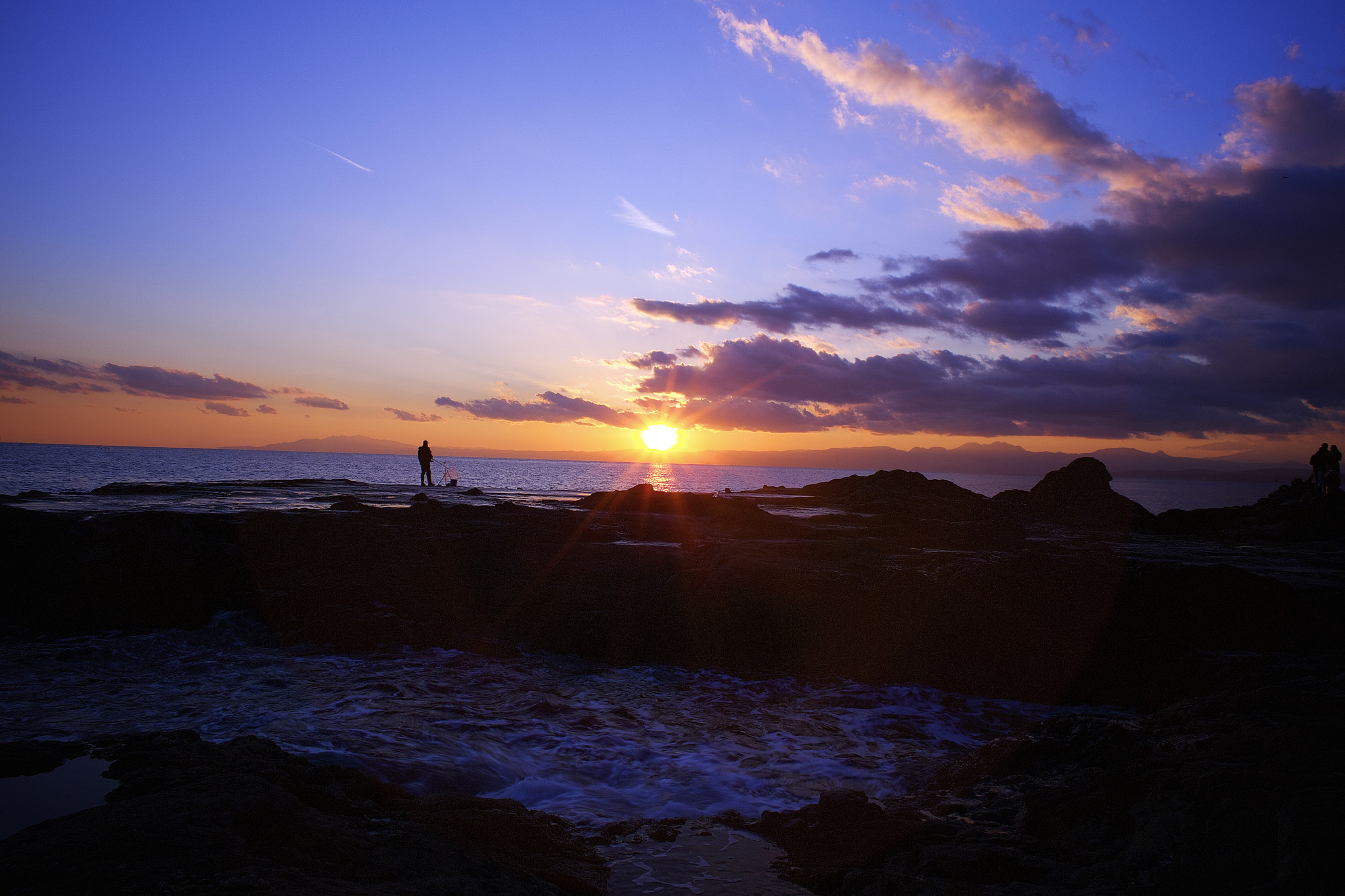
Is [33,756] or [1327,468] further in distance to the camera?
[1327,468]

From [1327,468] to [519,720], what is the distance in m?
30.5

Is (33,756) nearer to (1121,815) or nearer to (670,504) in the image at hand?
(1121,815)

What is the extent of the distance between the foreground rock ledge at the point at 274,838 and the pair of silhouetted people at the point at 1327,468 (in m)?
30.7

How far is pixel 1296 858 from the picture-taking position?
2.91 m

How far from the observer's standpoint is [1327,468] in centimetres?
2358

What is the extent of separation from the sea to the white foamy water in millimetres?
24

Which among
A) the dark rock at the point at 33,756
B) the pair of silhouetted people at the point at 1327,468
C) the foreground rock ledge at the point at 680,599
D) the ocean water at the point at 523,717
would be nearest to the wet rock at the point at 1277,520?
the pair of silhouetted people at the point at 1327,468

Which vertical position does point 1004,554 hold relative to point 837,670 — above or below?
above

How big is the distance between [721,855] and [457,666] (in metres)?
5.13

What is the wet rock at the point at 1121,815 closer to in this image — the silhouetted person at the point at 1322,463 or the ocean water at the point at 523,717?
the ocean water at the point at 523,717

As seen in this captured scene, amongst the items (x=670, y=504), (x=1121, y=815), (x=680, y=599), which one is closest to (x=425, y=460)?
(x=670, y=504)

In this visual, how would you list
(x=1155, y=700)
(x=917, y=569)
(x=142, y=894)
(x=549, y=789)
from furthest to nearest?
1. (x=917, y=569)
2. (x=1155, y=700)
3. (x=549, y=789)
4. (x=142, y=894)

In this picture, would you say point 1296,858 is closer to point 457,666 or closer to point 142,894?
point 142,894

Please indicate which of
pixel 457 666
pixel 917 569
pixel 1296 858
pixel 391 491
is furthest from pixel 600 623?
pixel 391 491
